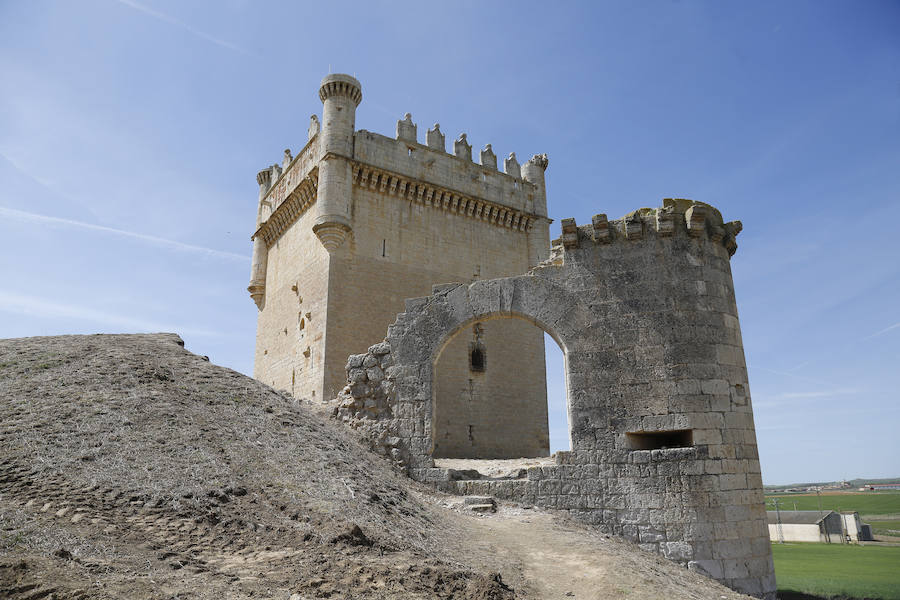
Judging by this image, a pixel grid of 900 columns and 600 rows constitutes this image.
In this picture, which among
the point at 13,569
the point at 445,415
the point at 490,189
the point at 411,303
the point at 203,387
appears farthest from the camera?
the point at 490,189

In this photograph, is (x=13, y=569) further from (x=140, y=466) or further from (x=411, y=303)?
(x=411, y=303)

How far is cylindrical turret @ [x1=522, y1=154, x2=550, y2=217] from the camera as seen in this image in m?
20.4

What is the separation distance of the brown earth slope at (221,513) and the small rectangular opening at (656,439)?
1465mm

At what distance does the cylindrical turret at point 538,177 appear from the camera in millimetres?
20391

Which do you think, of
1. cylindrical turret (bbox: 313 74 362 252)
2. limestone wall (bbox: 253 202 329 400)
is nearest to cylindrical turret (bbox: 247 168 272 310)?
limestone wall (bbox: 253 202 329 400)

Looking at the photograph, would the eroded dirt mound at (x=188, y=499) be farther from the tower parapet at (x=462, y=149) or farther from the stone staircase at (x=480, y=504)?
the tower parapet at (x=462, y=149)

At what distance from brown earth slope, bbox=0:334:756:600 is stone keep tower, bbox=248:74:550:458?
281 inches

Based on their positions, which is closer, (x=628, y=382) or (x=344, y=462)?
(x=344, y=462)

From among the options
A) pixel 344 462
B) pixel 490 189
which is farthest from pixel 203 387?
pixel 490 189

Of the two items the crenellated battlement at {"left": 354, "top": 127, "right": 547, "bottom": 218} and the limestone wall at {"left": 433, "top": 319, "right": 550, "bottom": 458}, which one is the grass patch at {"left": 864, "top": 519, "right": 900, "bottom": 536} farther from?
the crenellated battlement at {"left": 354, "top": 127, "right": 547, "bottom": 218}

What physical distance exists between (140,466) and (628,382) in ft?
21.4

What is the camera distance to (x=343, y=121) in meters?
16.6

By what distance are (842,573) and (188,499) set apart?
12599mm

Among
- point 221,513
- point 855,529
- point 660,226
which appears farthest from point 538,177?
point 855,529
